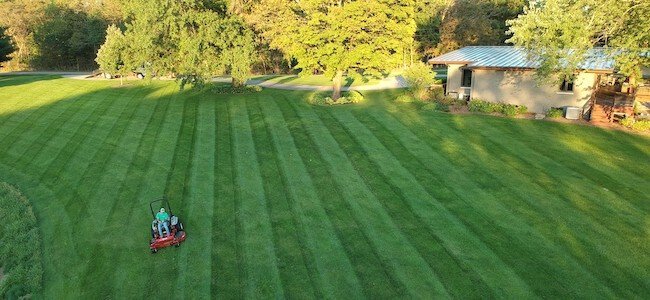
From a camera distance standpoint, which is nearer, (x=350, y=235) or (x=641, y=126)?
(x=350, y=235)

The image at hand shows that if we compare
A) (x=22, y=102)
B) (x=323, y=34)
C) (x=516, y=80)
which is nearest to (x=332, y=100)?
(x=323, y=34)

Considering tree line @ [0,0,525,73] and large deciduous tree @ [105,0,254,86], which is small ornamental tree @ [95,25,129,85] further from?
tree line @ [0,0,525,73]

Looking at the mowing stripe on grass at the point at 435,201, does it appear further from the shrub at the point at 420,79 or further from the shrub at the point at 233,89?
the shrub at the point at 233,89

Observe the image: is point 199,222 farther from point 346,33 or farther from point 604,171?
point 346,33

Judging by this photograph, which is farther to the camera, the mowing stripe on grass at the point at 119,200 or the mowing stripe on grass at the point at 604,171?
the mowing stripe on grass at the point at 604,171

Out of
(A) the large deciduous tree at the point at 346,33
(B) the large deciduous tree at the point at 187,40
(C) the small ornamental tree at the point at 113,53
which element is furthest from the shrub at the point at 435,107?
(C) the small ornamental tree at the point at 113,53
